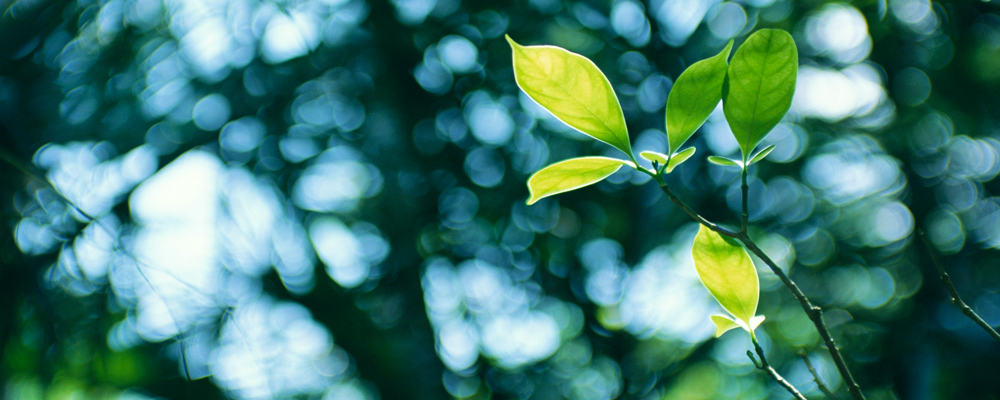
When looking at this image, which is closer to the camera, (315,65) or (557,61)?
(557,61)

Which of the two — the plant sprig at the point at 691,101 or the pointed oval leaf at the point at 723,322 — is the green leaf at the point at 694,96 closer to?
the plant sprig at the point at 691,101

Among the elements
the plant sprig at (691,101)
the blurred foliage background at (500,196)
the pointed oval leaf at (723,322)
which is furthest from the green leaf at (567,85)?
the blurred foliage background at (500,196)

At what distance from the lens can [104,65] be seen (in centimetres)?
121

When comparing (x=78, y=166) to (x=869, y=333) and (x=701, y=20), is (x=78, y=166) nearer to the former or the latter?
(x=701, y=20)

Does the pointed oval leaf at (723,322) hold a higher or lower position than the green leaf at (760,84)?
lower

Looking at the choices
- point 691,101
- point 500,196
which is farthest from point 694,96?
point 500,196

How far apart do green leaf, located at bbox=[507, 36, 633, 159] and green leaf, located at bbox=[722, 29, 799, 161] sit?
5cm

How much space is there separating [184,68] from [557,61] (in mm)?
1456

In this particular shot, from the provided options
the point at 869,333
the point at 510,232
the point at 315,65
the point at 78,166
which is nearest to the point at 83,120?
the point at 78,166

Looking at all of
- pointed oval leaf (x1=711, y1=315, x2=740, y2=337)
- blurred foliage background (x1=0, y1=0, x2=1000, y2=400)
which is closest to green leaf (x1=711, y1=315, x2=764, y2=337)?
pointed oval leaf (x1=711, y1=315, x2=740, y2=337)

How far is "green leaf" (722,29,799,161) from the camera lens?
0.21 m

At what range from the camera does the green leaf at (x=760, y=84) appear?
21 centimetres

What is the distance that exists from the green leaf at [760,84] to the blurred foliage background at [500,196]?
3.85ft

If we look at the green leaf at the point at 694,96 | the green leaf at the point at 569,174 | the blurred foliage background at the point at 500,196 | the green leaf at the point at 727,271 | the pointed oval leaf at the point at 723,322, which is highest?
the green leaf at the point at 694,96
